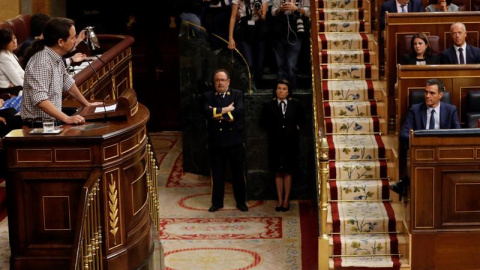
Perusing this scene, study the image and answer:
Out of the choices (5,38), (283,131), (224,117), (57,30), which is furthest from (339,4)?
(57,30)

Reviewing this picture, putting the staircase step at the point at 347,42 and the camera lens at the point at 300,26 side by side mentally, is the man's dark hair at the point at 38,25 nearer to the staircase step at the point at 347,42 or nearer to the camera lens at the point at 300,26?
the camera lens at the point at 300,26

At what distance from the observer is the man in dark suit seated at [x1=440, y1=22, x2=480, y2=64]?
9.67 meters

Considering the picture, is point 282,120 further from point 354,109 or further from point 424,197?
point 424,197

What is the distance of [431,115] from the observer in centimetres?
880

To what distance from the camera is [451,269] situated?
334 inches

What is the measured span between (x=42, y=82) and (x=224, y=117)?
4.36m

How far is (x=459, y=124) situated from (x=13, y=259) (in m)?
4.13

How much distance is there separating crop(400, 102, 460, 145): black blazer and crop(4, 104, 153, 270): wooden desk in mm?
3013

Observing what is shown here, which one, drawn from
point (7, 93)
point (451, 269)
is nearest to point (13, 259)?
point (7, 93)

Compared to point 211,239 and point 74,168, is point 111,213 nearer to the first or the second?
point 74,168

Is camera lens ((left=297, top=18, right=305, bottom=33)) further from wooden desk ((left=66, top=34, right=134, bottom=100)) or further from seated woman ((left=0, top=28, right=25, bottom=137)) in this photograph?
Answer: seated woman ((left=0, top=28, right=25, bottom=137))

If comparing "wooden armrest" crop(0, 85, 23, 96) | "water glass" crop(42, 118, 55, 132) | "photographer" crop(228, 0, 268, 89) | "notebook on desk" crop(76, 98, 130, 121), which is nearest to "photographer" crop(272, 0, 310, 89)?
"photographer" crop(228, 0, 268, 89)

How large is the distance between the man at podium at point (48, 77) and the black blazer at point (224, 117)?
163 inches

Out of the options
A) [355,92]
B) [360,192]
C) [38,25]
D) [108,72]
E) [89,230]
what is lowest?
[360,192]
